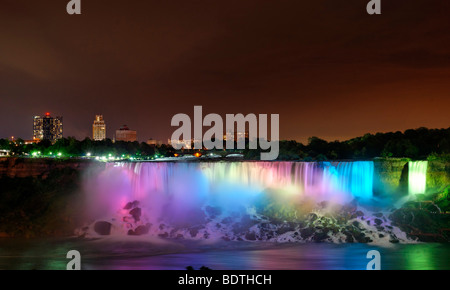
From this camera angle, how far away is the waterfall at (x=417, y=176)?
1363 inches

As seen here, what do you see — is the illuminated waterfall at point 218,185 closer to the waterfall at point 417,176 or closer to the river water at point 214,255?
the waterfall at point 417,176

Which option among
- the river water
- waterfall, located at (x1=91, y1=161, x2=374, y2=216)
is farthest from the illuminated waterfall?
the river water

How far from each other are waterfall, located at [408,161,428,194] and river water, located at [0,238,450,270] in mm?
7981

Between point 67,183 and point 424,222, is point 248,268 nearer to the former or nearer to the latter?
point 424,222

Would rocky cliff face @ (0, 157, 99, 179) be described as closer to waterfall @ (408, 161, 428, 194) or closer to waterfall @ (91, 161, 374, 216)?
waterfall @ (91, 161, 374, 216)

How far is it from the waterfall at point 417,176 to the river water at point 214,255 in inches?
314

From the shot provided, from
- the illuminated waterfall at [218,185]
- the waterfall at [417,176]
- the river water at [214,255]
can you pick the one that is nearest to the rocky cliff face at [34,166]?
the illuminated waterfall at [218,185]

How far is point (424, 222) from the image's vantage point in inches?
1166

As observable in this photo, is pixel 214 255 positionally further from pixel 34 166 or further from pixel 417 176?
pixel 34 166

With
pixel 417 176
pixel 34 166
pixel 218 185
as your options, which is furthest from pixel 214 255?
pixel 34 166

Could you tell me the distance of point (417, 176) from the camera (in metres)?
34.8

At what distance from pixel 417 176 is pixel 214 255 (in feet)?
62.8
